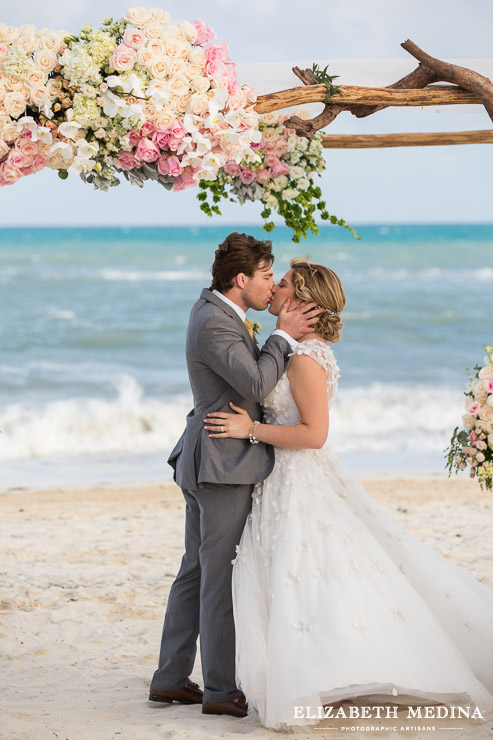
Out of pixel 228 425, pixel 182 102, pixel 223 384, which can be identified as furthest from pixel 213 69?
pixel 228 425

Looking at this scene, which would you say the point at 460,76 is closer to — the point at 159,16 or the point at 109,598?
the point at 159,16

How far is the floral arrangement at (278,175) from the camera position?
11.6 ft

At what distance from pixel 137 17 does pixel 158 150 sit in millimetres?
459

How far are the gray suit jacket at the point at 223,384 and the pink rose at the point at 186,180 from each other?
0.42 m

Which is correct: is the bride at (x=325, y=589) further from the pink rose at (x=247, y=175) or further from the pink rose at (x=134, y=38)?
the pink rose at (x=134, y=38)

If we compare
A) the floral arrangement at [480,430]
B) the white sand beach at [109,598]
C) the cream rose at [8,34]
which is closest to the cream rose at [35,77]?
the cream rose at [8,34]

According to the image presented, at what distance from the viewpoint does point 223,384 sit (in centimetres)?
322

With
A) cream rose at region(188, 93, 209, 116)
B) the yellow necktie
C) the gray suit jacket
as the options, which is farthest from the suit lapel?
cream rose at region(188, 93, 209, 116)

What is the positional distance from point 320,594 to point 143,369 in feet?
36.2

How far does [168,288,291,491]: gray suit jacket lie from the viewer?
3.05 meters

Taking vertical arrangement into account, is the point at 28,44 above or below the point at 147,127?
above

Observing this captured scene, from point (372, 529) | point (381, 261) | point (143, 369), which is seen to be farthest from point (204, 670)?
point (381, 261)

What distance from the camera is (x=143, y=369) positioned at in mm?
13812

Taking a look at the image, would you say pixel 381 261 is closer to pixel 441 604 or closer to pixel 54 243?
pixel 54 243
